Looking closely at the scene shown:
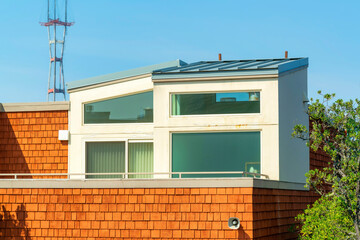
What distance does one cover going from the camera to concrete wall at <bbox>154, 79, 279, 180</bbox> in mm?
19062

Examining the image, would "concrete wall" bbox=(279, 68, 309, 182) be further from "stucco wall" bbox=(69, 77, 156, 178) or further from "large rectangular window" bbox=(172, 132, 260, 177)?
"stucco wall" bbox=(69, 77, 156, 178)

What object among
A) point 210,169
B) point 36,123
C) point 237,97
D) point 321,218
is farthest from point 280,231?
point 36,123

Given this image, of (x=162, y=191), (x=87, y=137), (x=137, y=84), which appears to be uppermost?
(x=137, y=84)

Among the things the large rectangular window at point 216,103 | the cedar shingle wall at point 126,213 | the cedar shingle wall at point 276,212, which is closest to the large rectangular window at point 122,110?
the large rectangular window at point 216,103

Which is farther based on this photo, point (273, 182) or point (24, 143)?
point (24, 143)

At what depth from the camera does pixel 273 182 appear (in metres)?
18.7

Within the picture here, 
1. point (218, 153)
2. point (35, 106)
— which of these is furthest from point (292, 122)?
point (35, 106)

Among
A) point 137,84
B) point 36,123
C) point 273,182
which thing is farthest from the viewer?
point 36,123

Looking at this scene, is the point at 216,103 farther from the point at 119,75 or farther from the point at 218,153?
the point at 119,75

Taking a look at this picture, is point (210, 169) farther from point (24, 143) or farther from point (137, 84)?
point (24, 143)

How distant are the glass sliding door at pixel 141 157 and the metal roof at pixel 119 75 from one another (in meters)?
2.23

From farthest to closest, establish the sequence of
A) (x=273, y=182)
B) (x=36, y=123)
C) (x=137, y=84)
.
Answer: (x=36, y=123), (x=137, y=84), (x=273, y=182)

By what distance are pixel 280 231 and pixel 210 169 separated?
9.62 feet

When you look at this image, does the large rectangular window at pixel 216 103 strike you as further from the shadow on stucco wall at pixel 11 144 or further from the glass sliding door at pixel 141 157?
the shadow on stucco wall at pixel 11 144
